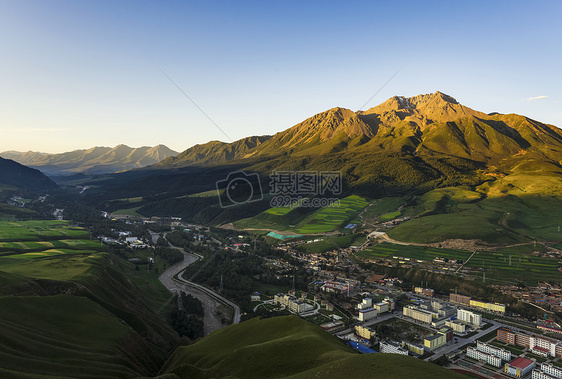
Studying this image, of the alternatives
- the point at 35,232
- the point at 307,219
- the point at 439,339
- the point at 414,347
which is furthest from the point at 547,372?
the point at 35,232

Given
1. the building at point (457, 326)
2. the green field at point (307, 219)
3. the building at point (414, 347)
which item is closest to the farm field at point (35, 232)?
the green field at point (307, 219)

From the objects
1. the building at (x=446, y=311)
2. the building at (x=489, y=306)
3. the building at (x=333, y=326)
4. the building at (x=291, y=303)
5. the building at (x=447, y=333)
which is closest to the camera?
the building at (x=447, y=333)

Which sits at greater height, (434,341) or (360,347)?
(434,341)

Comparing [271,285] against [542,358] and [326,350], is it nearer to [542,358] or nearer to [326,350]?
[326,350]

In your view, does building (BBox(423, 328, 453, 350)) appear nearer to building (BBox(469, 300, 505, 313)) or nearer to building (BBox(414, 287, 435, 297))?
building (BBox(469, 300, 505, 313))

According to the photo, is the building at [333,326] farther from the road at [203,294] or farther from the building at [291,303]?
the road at [203,294]

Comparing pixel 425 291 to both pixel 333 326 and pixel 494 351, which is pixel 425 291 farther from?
pixel 333 326
